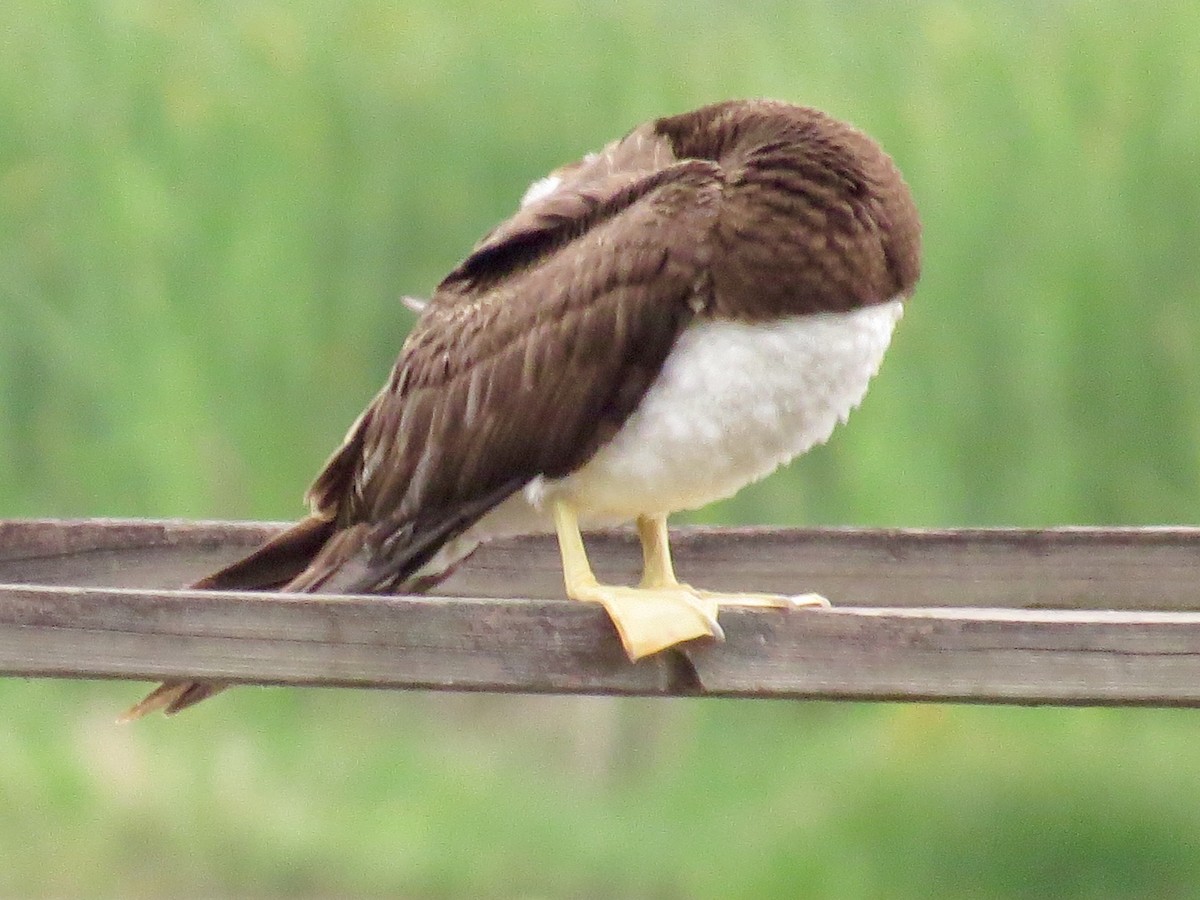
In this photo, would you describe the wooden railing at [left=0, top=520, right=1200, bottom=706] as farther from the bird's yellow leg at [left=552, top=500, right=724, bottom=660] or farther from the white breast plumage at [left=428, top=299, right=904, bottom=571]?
the white breast plumage at [left=428, top=299, right=904, bottom=571]

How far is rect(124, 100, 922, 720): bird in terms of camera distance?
1.73 meters

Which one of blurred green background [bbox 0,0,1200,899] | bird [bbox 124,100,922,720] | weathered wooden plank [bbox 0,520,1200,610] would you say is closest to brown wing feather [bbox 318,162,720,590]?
bird [bbox 124,100,922,720]

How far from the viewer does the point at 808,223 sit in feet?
5.74

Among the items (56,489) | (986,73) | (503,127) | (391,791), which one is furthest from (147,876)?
(986,73)

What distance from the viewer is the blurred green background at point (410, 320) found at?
2.99 meters

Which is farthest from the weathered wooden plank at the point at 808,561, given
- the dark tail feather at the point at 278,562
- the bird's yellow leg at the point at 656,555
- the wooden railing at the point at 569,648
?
the wooden railing at the point at 569,648

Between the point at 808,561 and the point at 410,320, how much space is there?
1.20 metres

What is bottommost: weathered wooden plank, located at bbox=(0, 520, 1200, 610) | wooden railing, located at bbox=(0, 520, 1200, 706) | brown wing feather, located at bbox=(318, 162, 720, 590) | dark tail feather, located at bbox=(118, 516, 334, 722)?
weathered wooden plank, located at bbox=(0, 520, 1200, 610)

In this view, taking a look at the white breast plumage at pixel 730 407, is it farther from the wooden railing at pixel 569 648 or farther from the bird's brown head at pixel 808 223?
→ the wooden railing at pixel 569 648

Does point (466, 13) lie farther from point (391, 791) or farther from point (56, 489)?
point (391, 791)

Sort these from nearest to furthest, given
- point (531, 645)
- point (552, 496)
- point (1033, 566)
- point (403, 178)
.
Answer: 1. point (531, 645)
2. point (552, 496)
3. point (1033, 566)
4. point (403, 178)

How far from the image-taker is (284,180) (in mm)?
3137

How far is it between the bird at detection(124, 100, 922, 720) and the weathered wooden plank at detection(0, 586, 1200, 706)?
0.25 ft

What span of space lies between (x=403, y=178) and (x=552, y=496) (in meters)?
1.41
